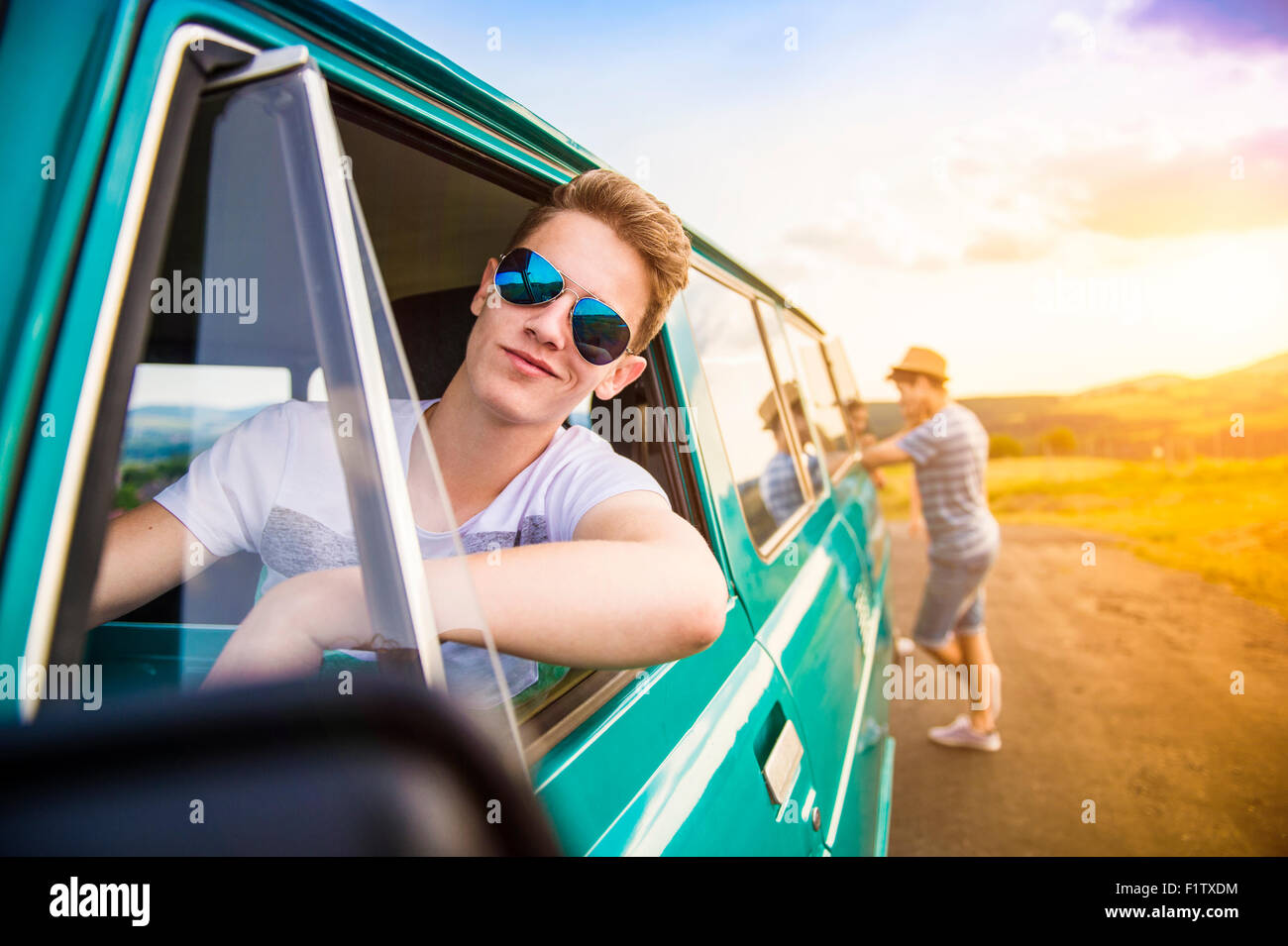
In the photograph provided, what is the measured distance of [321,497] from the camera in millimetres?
953

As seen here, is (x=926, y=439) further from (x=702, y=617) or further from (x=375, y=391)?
(x=375, y=391)

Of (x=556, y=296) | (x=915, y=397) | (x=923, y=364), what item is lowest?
(x=556, y=296)

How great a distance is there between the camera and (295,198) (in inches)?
31.2

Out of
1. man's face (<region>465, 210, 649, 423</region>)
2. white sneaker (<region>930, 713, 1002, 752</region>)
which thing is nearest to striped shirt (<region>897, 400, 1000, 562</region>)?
white sneaker (<region>930, 713, 1002, 752</region>)

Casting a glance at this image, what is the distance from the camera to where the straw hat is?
4.41m

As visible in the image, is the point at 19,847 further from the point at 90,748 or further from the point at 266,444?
the point at 266,444

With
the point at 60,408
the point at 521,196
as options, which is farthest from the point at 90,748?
the point at 521,196

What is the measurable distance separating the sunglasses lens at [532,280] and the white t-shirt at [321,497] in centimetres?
28

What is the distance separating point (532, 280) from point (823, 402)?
12.5 ft

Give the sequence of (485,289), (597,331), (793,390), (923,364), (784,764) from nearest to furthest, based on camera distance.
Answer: (597,331) < (485,289) < (784,764) < (793,390) < (923,364)

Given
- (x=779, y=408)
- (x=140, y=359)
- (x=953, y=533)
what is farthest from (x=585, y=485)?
(x=953, y=533)

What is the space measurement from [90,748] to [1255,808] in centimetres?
432

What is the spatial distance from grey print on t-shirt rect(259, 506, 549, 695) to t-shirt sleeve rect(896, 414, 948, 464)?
11.5ft
